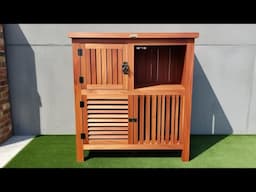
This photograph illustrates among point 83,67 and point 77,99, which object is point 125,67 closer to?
point 83,67

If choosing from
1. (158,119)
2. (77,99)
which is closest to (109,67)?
(77,99)

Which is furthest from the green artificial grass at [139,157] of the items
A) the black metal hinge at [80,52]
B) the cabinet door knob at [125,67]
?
the black metal hinge at [80,52]

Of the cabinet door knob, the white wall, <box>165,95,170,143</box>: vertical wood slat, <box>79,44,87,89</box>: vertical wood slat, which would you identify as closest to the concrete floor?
the white wall

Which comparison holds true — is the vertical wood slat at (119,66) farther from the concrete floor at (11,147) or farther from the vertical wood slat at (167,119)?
the concrete floor at (11,147)

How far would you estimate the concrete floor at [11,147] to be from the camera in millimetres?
2588

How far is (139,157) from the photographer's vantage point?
8.68 ft

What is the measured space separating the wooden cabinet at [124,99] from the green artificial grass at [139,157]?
20 cm

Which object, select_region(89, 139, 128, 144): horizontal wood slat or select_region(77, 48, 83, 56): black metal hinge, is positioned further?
select_region(89, 139, 128, 144): horizontal wood slat

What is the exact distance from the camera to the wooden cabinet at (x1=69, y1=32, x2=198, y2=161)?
7.27ft

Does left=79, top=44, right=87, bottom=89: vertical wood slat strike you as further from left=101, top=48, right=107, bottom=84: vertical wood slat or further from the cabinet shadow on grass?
the cabinet shadow on grass
